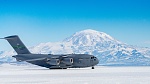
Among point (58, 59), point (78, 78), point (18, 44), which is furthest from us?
point (18, 44)

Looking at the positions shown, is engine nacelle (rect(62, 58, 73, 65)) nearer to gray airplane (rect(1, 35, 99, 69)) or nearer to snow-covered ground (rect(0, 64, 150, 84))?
gray airplane (rect(1, 35, 99, 69))

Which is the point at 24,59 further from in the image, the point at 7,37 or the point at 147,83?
the point at 147,83

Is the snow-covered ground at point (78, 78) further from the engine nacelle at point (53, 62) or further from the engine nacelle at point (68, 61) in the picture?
the engine nacelle at point (53, 62)

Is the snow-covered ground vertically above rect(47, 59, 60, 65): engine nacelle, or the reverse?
rect(47, 59, 60, 65): engine nacelle

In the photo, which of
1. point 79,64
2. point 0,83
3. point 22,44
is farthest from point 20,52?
point 0,83

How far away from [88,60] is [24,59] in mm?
14221

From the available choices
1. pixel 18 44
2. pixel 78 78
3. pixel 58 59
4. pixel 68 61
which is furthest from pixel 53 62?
pixel 78 78

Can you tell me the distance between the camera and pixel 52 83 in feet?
129

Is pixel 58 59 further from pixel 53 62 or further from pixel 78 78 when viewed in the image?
pixel 78 78

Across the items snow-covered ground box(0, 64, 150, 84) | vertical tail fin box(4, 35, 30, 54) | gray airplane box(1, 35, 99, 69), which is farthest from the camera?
vertical tail fin box(4, 35, 30, 54)

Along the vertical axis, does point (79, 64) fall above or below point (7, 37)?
below

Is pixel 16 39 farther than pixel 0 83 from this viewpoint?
Yes

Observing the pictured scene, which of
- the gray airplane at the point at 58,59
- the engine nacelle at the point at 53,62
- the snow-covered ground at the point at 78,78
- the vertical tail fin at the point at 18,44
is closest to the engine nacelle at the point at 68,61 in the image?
the gray airplane at the point at 58,59

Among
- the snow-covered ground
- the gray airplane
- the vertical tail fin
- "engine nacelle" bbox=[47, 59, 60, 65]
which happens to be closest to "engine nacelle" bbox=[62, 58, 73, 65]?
the gray airplane
